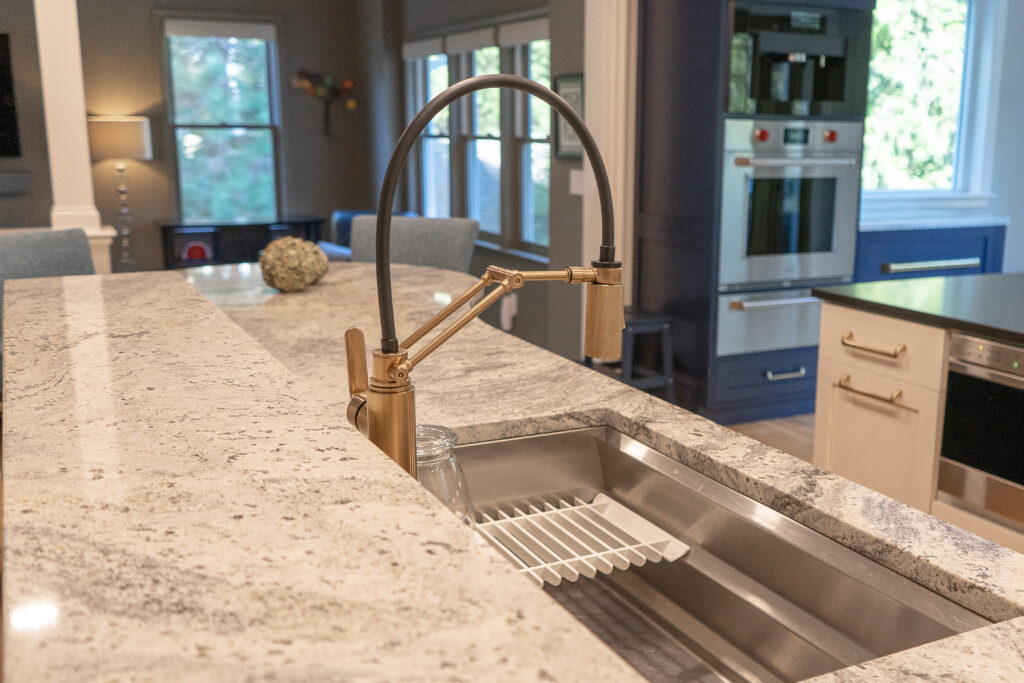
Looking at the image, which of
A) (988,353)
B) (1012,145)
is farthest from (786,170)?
(988,353)

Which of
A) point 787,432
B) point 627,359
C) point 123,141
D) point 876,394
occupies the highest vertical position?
point 123,141

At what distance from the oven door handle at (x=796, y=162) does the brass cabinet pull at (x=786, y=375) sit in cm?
96

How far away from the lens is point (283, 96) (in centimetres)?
781

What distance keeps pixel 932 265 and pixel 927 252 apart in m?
0.07

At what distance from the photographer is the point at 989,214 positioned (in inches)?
209

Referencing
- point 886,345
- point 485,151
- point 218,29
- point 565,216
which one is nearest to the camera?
point 886,345

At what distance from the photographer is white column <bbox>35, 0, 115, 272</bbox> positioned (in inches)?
169

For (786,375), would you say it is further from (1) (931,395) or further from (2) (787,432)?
(1) (931,395)

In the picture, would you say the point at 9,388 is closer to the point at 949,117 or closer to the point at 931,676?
the point at 931,676

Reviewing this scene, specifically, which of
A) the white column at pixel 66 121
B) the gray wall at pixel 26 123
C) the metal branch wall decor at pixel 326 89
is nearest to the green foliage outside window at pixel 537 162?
the white column at pixel 66 121

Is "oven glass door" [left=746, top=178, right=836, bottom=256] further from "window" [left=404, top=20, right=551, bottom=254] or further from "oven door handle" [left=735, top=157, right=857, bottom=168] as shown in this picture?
"window" [left=404, top=20, right=551, bottom=254]

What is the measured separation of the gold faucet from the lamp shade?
6.34 metres

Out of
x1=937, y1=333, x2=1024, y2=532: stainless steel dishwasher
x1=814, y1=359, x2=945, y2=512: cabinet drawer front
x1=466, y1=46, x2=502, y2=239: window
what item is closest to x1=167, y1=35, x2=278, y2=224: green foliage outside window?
x1=466, y1=46, x2=502, y2=239: window

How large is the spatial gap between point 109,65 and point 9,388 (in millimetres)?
6915
